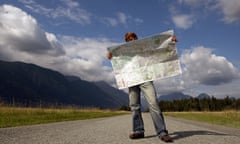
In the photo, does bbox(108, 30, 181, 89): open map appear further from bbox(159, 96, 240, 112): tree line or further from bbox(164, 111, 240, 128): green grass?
bbox(159, 96, 240, 112): tree line

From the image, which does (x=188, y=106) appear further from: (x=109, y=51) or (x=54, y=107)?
(x=109, y=51)

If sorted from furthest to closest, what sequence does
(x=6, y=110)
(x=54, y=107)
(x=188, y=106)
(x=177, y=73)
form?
(x=188, y=106), (x=54, y=107), (x=6, y=110), (x=177, y=73)

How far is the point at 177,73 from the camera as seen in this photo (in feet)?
16.5

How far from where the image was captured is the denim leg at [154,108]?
466 centimetres

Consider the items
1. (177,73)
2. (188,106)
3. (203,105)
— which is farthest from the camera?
(188,106)

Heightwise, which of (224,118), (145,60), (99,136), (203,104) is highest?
(145,60)

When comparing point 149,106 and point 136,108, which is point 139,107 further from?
point 149,106

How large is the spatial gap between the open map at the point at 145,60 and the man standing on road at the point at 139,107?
14 centimetres

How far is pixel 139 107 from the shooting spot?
516cm

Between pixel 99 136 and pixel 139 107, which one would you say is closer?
pixel 139 107

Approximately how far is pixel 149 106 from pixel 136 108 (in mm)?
344

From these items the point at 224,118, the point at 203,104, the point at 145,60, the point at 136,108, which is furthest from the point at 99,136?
the point at 203,104

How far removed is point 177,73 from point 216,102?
114 meters

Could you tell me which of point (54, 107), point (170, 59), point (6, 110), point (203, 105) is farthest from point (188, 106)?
point (170, 59)
